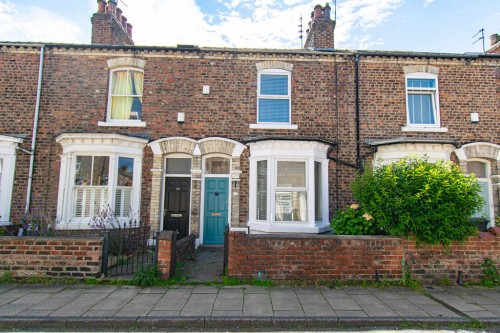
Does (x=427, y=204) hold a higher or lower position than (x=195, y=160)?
lower

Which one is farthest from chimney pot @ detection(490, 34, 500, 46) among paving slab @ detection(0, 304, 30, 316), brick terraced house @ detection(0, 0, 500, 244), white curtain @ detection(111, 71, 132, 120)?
paving slab @ detection(0, 304, 30, 316)

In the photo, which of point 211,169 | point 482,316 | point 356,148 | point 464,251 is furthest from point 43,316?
point 356,148

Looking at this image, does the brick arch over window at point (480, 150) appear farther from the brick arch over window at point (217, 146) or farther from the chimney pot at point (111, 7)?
the chimney pot at point (111, 7)

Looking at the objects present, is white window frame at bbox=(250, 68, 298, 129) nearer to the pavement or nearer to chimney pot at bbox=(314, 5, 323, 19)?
chimney pot at bbox=(314, 5, 323, 19)

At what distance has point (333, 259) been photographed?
589 cm

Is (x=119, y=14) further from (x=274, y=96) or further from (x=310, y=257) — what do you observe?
(x=310, y=257)

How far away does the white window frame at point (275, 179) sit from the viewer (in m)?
8.37

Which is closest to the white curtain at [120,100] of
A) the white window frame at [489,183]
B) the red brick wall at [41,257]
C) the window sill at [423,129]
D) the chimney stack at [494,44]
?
the red brick wall at [41,257]

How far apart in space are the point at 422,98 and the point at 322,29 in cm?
439

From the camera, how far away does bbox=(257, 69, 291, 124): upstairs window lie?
9859 mm

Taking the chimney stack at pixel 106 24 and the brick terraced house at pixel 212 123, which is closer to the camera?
the brick terraced house at pixel 212 123

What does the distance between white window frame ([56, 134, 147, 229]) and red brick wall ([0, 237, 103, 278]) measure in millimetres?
2694

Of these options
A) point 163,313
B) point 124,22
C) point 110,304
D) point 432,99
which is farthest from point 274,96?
point 110,304

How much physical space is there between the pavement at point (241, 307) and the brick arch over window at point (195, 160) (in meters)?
3.74
